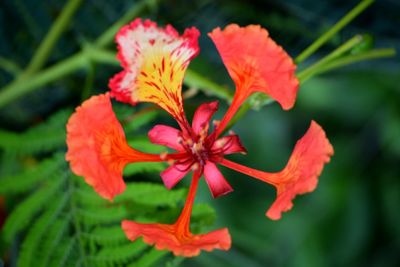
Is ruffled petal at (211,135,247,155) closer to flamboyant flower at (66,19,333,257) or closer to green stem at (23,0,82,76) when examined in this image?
flamboyant flower at (66,19,333,257)

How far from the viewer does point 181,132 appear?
2.38 feet

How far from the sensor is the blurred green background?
1.00 meters

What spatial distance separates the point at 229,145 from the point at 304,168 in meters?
0.10

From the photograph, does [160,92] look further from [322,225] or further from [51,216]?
[322,225]

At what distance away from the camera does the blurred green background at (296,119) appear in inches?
39.2

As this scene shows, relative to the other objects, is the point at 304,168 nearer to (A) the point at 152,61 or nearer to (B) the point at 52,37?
(A) the point at 152,61

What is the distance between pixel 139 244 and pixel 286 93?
21cm

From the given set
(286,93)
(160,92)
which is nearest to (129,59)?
(160,92)

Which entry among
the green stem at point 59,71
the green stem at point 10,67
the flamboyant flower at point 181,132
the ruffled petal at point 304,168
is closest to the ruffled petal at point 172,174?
the flamboyant flower at point 181,132

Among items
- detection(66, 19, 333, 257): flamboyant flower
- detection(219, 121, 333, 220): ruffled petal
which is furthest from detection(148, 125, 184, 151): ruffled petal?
detection(219, 121, 333, 220): ruffled petal

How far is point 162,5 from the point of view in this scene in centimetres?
104

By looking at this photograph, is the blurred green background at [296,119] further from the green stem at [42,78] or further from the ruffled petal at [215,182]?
the ruffled petal at [215,182]

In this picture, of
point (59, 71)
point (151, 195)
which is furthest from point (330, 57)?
point (59, 71)

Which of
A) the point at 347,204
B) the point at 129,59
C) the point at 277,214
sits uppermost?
the point at 129,59
